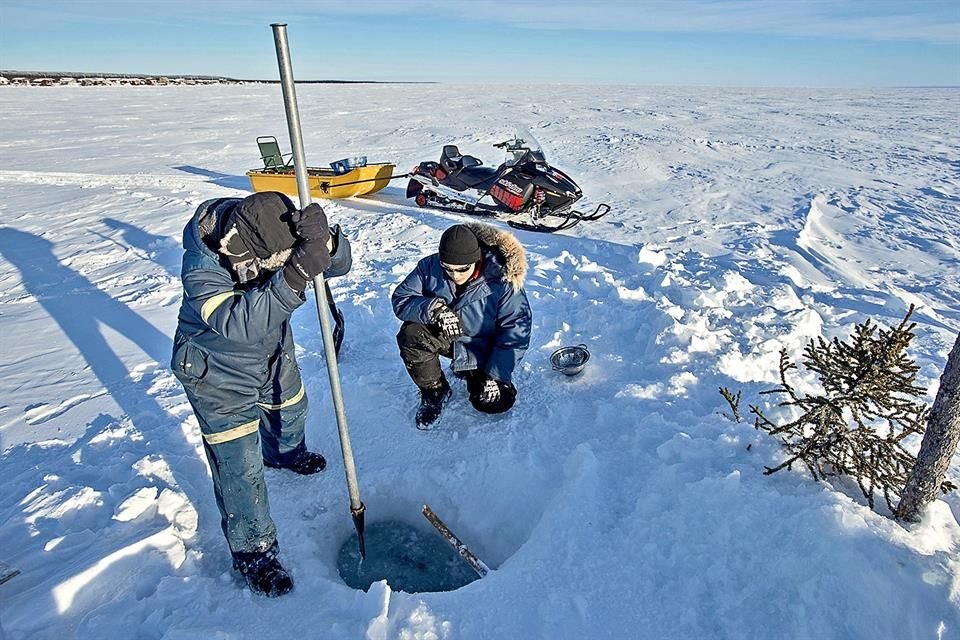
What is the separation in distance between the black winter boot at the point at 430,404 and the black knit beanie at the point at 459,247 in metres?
0.88

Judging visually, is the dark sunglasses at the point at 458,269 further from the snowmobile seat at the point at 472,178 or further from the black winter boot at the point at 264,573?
the snowmobile seat at the point at 472,178

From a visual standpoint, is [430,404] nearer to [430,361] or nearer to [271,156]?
[430,361]

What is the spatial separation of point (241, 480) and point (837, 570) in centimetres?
236

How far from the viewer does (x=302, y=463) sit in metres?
3.26

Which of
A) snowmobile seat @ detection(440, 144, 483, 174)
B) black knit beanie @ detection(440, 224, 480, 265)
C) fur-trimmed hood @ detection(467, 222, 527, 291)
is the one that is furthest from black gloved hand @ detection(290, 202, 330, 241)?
snowmobile seat @ detection(440, 144, 483, 174)

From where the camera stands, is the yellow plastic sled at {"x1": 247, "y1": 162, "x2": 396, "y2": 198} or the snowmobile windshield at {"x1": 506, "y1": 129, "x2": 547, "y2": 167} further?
the yellow plastic sled at {"x1": 247, "y1": 162, "x2": 396, "y2": 198}

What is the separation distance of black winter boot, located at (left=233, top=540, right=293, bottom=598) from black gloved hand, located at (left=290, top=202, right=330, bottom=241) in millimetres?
1427

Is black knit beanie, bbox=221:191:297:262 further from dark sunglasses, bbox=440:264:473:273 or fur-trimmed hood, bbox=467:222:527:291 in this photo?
fur-trimmed hood, bbox=467:222:527:291

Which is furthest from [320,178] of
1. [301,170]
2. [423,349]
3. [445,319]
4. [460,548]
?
[460,548]

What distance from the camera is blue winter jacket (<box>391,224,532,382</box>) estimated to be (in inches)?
133

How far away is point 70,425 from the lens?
3.61 meters

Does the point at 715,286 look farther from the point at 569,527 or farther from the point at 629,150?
the point at 629,150

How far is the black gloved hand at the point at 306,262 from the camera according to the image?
2.16m

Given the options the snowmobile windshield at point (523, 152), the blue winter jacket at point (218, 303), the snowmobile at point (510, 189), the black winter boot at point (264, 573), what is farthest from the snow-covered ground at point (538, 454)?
the snowmobile windshield at point (523, 152)
